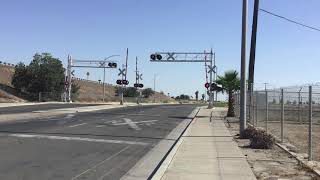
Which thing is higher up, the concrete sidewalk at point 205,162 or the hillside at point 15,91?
the hillside at point 15,91

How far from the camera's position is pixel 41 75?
94.9 metres

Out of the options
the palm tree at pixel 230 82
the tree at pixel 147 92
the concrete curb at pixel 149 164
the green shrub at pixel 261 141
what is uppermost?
the tree at pixel 147 92

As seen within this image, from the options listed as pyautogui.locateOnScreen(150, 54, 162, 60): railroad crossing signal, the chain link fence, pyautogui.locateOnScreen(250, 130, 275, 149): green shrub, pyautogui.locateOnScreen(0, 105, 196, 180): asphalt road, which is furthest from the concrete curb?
pyautogui.locateOnScreen(150, 54, 162, 60): railroad crossing signal

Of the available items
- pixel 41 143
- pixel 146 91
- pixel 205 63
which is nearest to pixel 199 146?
pixel 41 143

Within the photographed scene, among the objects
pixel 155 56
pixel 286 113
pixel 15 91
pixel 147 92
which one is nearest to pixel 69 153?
→ pixel 286 113

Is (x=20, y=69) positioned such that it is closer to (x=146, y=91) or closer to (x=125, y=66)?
(x=125, y=66)

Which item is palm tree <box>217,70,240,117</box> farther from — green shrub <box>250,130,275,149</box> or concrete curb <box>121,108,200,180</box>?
green shrub <box>250,130,275,149</box>

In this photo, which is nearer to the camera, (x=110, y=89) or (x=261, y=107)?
(x=261, y=107)

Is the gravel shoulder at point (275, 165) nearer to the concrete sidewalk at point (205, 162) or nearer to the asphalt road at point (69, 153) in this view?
the concrete sidewalk at point (205, 162)

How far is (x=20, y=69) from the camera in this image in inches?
3787

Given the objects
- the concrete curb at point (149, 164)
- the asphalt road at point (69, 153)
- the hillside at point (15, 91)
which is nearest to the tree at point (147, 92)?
the hillside at point (15, 91)

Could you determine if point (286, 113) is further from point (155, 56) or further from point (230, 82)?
point (155, 56)

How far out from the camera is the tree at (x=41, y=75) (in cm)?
9456

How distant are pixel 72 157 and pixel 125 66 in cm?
7362
